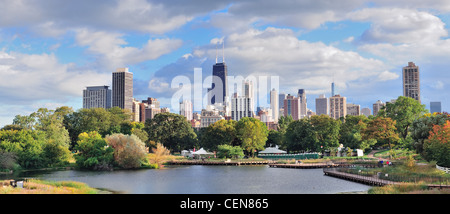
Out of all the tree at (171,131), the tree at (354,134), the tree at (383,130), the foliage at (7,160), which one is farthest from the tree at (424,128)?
the foliage at (7,160)

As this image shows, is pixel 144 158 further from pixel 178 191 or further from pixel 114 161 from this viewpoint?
pixel 178 191

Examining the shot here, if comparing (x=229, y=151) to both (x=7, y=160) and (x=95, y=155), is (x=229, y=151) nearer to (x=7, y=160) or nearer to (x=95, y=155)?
(x=95, y=155)

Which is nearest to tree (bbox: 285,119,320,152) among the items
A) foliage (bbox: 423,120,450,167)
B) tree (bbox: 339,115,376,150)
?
tree (bbox: 339,115,376,150)

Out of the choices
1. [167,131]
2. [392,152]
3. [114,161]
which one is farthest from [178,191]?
[167,131]

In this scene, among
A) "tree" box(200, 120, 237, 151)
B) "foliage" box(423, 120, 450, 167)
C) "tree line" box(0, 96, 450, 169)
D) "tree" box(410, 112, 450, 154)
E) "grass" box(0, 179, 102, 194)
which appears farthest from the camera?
"tree" box(200, 120, 237, 151)

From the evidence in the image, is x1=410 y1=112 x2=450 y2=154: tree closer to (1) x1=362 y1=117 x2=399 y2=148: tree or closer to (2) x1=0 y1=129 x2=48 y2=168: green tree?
(1) x1=362 y1=117 x2=399 y2=148: tree

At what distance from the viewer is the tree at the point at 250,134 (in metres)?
77.8

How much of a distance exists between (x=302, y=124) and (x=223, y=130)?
51.6ft

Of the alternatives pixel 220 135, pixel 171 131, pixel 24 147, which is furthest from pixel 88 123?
pixel 220 135

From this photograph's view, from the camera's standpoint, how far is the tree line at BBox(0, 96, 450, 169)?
177 feet

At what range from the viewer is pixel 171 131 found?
89.4 meters

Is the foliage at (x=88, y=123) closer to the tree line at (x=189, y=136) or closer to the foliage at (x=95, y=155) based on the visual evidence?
the tree line at (x=189, y=136)

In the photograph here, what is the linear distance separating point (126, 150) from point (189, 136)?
1282 inches
